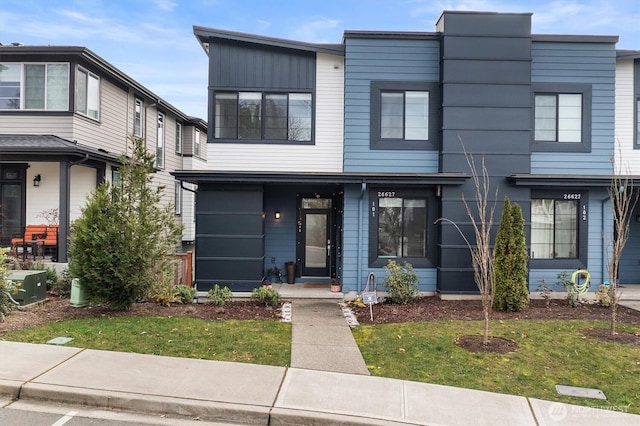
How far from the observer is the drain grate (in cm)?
529

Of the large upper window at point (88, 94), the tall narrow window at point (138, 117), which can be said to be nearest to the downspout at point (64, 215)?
the large upper window at point (88, 94)

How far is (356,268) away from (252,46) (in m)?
6.32

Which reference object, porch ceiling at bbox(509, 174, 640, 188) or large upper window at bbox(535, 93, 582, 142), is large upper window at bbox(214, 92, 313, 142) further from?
large upper window at bbox(535, 93, 582, 142)

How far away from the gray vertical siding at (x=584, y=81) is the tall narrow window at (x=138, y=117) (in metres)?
14.4

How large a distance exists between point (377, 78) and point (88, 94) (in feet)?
30.6

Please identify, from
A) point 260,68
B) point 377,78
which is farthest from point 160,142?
point 377,78

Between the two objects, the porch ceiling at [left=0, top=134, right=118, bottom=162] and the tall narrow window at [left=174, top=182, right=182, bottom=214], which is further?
the tall narrow window at [left=174, top=182, right=182, bottom=214]

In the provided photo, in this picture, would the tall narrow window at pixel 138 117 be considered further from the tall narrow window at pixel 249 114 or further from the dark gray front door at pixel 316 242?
the dark gray front door at pixel 316 242

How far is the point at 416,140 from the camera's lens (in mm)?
11609

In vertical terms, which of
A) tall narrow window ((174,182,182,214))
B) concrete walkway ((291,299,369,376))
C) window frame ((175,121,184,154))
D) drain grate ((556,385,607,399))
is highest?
window frame ((175,121,184,154))

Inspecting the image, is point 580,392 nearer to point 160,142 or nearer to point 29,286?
point 29,286

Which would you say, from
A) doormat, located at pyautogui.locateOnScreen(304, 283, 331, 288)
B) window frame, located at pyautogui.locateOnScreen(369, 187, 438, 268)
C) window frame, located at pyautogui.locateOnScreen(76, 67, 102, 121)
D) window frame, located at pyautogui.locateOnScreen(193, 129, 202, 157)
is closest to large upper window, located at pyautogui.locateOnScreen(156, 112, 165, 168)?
window frame, located at pyautogui.locateOnScreen(193, 129, 202, 157)

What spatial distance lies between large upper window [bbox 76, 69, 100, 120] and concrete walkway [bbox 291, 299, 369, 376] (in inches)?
375

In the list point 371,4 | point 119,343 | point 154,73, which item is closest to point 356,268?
point 119,343
